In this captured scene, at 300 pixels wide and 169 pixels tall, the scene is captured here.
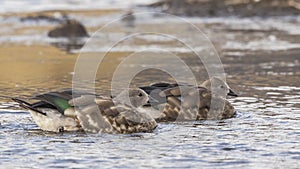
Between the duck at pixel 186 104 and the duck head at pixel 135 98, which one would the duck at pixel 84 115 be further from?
the duck at pixel 186 104

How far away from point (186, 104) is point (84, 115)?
1.55 metres

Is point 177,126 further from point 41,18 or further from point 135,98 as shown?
point 41,18

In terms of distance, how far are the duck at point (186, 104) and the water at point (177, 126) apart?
245 millimetres

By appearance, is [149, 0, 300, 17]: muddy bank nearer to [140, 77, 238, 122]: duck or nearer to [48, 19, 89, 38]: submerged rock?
[48, 19, 89, 38]: submerged rock

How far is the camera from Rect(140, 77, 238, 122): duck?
990 centimetres

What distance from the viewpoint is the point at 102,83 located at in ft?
42.7

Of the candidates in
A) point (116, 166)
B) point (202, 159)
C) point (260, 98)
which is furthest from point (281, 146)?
point (260, 98)

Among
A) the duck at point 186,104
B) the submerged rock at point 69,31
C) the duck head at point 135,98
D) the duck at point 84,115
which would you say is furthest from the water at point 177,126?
the submerged rock at point 69,31

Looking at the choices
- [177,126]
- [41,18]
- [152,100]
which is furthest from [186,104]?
[41,18]

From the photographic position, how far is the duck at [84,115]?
8.86 meters

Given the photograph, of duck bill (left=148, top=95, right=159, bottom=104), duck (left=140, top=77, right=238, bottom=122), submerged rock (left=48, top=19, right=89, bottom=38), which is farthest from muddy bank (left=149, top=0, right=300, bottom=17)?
duck bill (left=148, top=95, right=159, bottom=104)

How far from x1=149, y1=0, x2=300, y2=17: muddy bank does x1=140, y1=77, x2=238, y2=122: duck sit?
15893mm

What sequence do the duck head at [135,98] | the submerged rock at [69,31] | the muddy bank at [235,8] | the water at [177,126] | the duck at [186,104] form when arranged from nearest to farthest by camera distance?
the water at [177,126] → the duck head at [135,98] → the duck at [186,104] → the submerged rock at [69,31] → the muddy bank at [235,8]

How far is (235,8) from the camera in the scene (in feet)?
89.2
